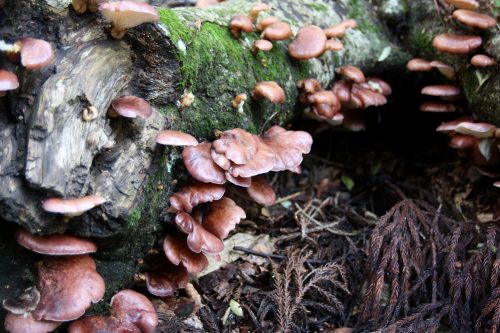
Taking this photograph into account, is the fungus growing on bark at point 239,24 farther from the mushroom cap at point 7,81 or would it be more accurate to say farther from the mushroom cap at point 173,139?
the mushroom cap at point 7,81

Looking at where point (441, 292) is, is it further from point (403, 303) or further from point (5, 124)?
point (5, 124)

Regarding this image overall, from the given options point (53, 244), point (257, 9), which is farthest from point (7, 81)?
point (257, 9)

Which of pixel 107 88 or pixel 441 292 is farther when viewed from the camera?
pixel 441 292

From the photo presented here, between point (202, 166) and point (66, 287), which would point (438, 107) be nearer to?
point (202, 166)

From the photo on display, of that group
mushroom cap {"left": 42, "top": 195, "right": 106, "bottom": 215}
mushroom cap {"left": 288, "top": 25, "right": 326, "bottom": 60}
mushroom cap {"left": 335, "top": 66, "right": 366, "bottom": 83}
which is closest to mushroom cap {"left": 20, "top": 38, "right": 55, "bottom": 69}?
mushroom cap {"left": 42, "top": 195, "right": 106, "bottom": 215}

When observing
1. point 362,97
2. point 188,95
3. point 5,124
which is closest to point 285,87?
point 362,97

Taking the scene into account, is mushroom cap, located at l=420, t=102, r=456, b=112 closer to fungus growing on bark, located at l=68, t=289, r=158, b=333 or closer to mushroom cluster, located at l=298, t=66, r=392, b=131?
mushroom cluster, located at l=298, t=66, r=392, b=131

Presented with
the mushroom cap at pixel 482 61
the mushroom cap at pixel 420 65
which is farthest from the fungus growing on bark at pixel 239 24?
the mushroom cap at pixel 482 61
